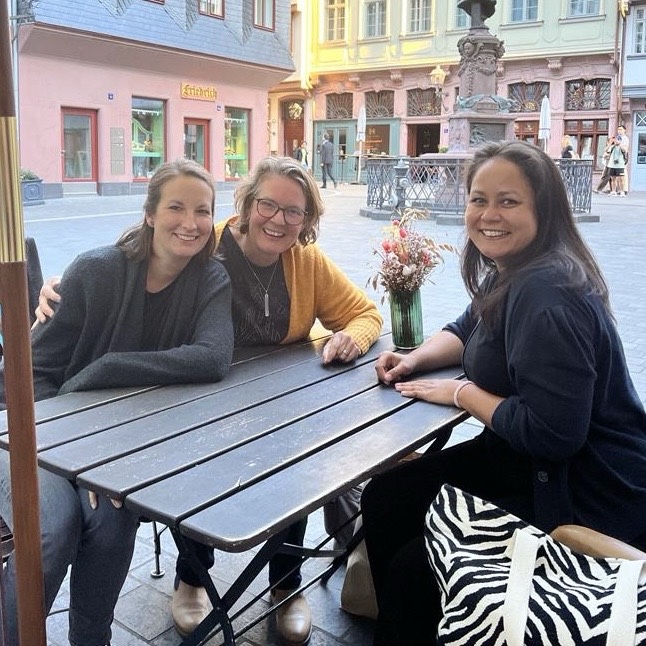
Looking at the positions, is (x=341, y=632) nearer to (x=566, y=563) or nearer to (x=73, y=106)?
(x=566, y=563)

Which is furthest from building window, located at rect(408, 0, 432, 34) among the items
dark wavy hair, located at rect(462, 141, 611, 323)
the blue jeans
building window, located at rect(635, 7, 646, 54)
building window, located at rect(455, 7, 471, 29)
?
the blue jeans

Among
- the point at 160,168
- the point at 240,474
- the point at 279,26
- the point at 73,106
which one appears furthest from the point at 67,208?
the point at 240,474

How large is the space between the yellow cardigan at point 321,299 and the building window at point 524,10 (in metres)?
25.4

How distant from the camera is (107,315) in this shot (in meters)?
2.22

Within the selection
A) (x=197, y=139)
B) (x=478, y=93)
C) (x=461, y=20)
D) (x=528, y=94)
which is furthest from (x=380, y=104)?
(x=478, y=93)

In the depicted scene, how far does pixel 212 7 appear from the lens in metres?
18.9

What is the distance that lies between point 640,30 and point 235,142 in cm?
1225

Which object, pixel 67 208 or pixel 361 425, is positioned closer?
pixel 361 425

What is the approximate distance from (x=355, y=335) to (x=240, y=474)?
3.62 ft

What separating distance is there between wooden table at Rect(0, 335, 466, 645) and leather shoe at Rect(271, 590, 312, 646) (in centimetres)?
44

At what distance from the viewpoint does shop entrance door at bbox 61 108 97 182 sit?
60.5 feet

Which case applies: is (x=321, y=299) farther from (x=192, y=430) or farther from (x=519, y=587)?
(x=519, y=587)

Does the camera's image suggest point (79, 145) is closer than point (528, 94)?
Yes

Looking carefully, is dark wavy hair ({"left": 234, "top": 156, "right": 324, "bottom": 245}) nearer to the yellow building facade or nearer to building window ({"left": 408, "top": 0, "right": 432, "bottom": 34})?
the yellow building facade
